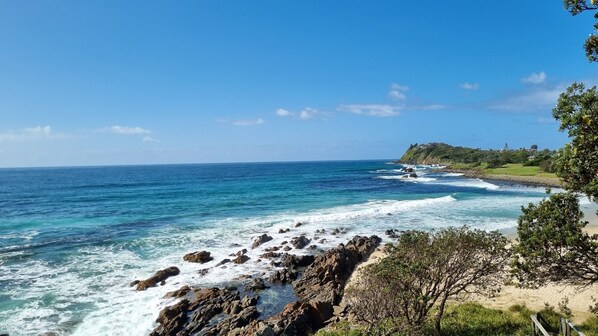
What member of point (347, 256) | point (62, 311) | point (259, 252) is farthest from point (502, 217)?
point (62, 311)

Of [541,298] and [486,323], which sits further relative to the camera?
[541,298]

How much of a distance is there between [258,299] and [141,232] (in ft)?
70.0

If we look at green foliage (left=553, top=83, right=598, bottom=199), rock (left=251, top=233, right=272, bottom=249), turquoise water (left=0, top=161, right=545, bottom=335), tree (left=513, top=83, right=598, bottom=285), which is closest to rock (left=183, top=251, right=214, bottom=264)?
turquoise water (left=0, top=161, right=545, bottom=335)

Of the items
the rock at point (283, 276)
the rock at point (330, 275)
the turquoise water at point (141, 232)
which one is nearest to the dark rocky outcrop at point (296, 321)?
the rock at point (330, 275)

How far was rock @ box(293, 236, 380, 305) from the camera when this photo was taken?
67.5ft

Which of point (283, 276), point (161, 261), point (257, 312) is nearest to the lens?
point (257, 312)

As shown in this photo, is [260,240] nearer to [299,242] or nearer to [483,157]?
[299,242]

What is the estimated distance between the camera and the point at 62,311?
63.6ft

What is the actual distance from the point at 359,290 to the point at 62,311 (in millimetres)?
16177

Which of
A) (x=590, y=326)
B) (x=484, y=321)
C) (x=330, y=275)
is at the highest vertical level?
(x=590, y=326)

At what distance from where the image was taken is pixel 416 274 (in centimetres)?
1207

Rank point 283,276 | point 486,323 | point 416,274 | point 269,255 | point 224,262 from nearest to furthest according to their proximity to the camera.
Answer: point 416,274 < point 486,323 < point 283,276 < point 224,262 < point 269,255

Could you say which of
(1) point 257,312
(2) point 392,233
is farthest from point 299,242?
(1) point 257,312

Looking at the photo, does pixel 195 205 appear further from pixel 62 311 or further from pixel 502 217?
pixel 502 217
